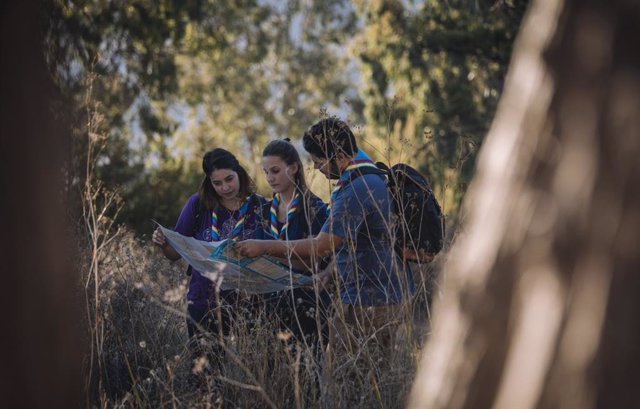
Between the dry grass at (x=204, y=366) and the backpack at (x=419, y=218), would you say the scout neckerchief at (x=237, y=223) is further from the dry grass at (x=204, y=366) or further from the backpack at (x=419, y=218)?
the backpack at (x=419, y=218)

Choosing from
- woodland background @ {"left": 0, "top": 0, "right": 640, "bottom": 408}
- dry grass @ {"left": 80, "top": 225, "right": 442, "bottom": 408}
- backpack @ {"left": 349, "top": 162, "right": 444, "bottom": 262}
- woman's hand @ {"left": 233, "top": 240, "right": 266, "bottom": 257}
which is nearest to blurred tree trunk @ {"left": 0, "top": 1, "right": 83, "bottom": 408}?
woodland background @ {"left": 0, "top": 0, "right": 640, "bottom": 408}

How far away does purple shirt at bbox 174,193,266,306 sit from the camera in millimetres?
4555

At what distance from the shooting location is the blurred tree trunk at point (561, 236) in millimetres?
1543

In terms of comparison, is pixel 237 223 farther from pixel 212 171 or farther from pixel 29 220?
pixel 29 220

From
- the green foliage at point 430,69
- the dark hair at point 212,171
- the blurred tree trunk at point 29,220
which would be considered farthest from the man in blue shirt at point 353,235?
the green foliage at point 430,69

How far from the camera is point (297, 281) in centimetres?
396

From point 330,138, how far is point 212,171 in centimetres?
121

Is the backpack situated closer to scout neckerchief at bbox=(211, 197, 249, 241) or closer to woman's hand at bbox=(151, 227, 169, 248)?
scout neckerchief at bbox=(211, 197, 249, 241)

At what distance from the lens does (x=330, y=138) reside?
3.72 m

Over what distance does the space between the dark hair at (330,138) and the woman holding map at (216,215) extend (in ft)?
1.84

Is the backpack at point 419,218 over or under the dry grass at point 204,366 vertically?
over

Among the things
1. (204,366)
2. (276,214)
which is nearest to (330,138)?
(276,214)

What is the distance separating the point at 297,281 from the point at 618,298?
8.18 feet

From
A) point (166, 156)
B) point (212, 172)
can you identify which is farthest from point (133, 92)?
point (212, 172)
